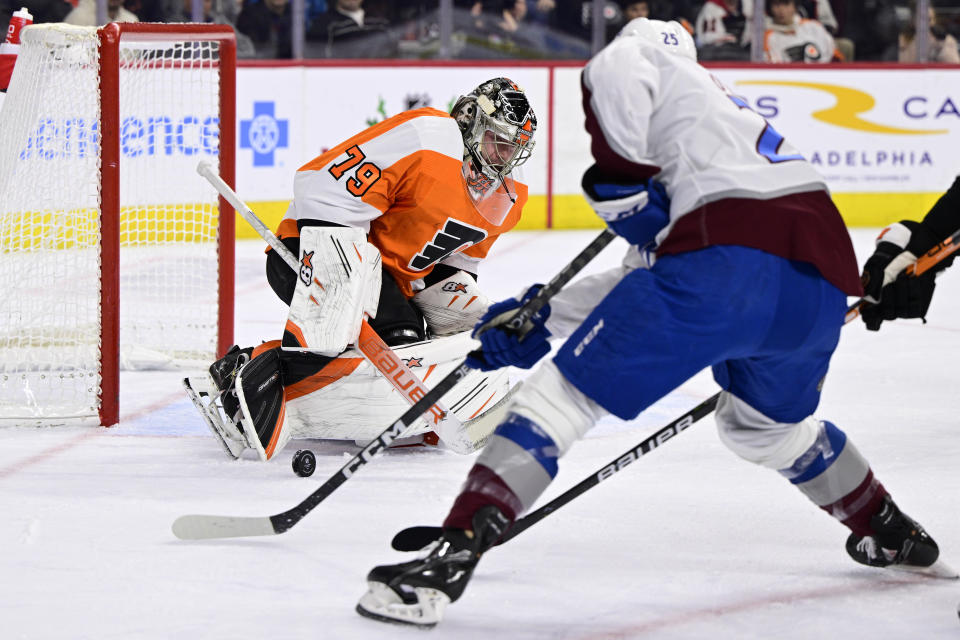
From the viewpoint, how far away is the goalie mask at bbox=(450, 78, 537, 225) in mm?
2781

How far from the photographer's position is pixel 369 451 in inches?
82.0

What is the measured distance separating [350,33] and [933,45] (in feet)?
10.4

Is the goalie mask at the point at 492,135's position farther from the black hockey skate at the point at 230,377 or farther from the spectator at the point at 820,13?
the spectator at the point at 820,13

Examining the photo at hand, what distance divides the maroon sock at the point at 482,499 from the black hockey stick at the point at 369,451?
24 cm

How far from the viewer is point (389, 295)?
9.75 feet

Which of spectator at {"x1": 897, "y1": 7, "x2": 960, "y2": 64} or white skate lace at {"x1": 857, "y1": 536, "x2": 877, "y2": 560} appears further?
spectator at {"x1": 897, "y1": 7, "x2": 960, "y2": 64}

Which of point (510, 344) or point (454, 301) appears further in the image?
point (454, 301)

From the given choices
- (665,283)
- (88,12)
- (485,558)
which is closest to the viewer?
(665,283)

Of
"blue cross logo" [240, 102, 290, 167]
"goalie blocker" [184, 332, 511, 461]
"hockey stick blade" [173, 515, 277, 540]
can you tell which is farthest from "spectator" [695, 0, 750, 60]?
"hockey stick blade" [173, 515, 277, 540]

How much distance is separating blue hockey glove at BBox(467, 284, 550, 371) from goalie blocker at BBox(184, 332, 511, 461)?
89cm

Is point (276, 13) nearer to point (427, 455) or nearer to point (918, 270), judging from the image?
point (427, 455)

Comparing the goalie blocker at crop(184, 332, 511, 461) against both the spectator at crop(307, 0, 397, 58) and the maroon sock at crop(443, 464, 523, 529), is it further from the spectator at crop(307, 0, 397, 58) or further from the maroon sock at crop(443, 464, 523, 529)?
the spectator at crop(307, 0, 397, 58)

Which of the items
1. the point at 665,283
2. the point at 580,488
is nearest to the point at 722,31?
the point at 580,488

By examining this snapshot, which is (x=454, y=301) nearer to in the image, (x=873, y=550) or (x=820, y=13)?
(x=873, y=550)
